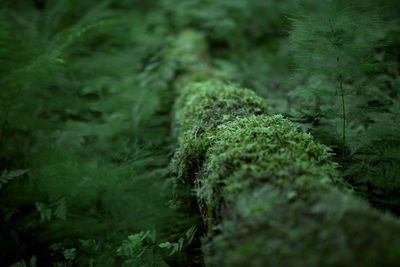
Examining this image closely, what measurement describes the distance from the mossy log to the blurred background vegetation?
0.46 m

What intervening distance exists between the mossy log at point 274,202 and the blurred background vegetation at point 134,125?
46cm

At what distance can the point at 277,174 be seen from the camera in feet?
5.08

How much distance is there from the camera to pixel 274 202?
1363 mm

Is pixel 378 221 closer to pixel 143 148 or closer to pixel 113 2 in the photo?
pixel 143 148

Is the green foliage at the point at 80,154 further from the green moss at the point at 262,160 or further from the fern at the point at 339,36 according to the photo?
the fern at the point at 339,36

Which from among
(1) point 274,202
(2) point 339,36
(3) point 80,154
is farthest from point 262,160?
(3) point 80,154

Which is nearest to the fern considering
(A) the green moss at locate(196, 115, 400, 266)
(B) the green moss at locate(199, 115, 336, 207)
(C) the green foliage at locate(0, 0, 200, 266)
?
(B) the green moss at locate(199, 115, 336, 207)

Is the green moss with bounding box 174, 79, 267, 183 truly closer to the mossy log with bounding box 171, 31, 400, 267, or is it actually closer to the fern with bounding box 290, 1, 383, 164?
the mossy log with bounding box 171, 31, 400, 267

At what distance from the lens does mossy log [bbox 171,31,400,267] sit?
3.52ft

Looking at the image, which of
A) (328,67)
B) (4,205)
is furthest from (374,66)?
(4,205)

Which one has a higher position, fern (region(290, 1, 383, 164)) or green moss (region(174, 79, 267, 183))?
fern (region(290, 1, 383, 164))

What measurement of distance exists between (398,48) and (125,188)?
5055 mm

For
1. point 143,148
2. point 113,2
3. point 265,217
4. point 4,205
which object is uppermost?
point 113,2

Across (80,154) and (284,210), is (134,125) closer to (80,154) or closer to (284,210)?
(80,154)
